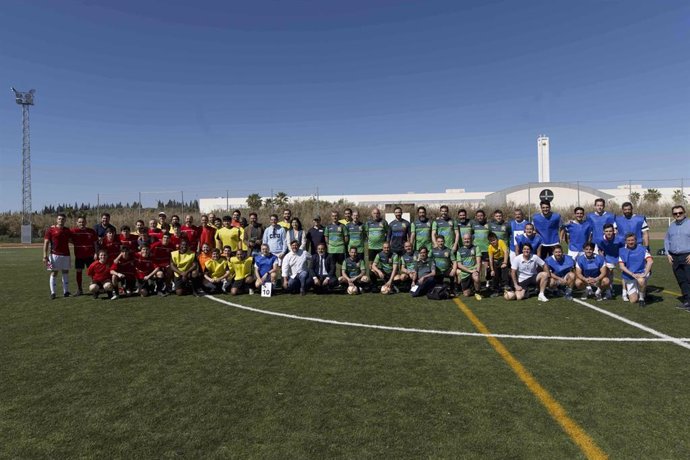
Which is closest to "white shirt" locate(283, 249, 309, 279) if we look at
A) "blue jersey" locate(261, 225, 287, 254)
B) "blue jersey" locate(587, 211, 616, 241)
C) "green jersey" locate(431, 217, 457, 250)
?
"blue jersey" locate(261, 225, 287, 254)

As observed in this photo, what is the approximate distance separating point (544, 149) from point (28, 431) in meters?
88.4

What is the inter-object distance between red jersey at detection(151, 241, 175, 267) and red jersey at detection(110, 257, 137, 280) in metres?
0.46

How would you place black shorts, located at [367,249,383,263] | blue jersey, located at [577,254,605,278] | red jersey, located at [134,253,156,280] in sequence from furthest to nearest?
black shorts, located at [367,249,383,263], red jersey, located at [134,253,156,280], blue jersey, located at [577,254,605,278]

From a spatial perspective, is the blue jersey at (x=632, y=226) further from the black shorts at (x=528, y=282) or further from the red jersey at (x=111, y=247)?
the red jersey at (x=111, y=247)

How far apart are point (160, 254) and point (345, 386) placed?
23.0ft

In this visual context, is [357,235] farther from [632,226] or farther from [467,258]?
[632,226]

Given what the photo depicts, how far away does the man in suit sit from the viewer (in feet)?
30.8

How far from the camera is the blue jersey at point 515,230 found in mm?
9305

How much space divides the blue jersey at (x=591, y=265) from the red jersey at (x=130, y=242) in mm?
9597

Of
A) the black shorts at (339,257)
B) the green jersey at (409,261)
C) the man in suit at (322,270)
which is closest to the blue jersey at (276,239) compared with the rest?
the man in suit at (322,270)

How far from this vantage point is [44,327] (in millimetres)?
6641

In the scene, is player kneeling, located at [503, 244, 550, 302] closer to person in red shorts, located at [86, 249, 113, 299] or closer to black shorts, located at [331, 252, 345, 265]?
black shorts, located at [331, 252, 345, 265]

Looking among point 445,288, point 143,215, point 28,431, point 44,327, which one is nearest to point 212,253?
point 44,327

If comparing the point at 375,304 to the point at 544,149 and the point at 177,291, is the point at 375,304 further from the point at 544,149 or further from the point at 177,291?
the point at 544,149
